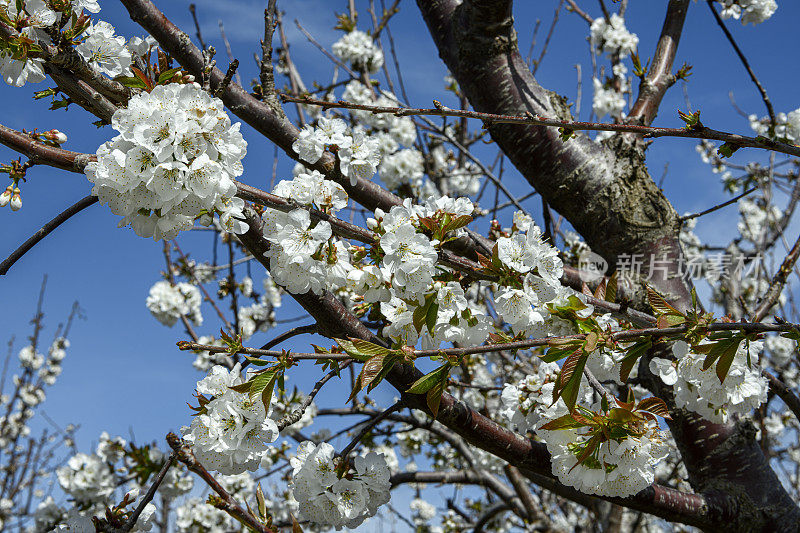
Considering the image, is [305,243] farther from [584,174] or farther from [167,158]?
[584,174]

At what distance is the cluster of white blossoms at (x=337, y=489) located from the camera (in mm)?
1536

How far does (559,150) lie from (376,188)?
2.94 ft

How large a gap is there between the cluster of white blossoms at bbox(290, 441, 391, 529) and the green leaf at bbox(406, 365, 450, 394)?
Answer: 0.50 meters

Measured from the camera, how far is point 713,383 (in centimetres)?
155

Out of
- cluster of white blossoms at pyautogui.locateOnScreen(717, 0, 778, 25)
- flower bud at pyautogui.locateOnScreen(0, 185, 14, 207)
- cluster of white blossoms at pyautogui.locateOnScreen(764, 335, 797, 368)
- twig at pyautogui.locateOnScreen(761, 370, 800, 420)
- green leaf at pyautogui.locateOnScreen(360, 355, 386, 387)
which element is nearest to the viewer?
green leaf at pyautogui.locateOnScreen(360, 355, 386, 387)

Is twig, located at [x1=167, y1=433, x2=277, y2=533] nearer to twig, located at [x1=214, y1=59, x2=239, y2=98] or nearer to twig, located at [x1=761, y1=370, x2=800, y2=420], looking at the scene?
twig, located at [x1=214, y1=59, x2=239, y2=98]

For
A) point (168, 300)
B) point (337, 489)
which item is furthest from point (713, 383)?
point (168, 300)

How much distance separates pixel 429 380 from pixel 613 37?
378 cm

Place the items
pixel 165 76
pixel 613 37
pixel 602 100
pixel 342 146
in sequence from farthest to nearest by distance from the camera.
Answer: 1. pixel 602 100
2. pixel 613 37
3. pixel 342 146
4. pixel 165 76

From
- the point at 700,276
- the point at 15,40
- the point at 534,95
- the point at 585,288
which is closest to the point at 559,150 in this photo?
the point at 534,95

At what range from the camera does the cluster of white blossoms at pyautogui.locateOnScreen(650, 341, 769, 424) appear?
60.9 inches

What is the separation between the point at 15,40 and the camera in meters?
1.12

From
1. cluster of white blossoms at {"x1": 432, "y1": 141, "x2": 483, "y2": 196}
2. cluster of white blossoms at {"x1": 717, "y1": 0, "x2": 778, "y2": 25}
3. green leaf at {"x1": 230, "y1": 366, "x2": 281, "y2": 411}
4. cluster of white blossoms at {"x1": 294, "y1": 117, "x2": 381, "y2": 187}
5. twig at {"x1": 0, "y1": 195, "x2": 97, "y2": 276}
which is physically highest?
cluster of white blossoms at {"x1": 432, "y1": 141, "x2": 483, "y2": 196}

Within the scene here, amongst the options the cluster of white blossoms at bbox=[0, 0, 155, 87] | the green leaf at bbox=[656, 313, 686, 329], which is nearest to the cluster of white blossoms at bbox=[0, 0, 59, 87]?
the cluster of white blossoms at bbox=[0, 0, 155, 87]
